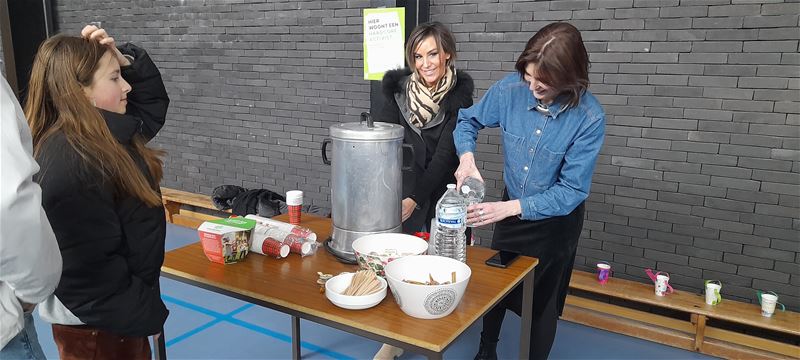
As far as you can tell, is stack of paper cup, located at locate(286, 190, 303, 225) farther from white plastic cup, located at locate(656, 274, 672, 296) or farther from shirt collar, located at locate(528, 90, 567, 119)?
white plastic cup, located at locate(656, 274, 672, 296)

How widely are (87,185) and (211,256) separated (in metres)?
0.57

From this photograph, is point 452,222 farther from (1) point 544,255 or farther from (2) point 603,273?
(2) point 603,273

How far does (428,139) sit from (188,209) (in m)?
3.60

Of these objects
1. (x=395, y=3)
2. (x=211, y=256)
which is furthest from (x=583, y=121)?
(x=395, y=3)

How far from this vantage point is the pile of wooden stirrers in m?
1.48

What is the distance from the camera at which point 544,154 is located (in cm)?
205

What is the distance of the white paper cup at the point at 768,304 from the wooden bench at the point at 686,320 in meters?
0.03

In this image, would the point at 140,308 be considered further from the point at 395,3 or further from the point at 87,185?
the point at 395,3

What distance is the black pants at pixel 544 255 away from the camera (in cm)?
215

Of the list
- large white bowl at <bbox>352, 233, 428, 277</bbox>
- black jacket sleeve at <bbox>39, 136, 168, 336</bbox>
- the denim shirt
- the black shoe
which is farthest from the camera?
the black shoe

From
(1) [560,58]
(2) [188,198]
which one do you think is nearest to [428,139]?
(1) [560,58]

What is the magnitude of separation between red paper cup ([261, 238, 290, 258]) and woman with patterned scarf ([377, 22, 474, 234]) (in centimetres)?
73

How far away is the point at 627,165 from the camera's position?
11.0 ft

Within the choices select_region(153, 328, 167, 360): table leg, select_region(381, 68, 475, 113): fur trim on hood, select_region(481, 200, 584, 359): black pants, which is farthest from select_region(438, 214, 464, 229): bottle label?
select_region(153, 328, 167, 360): table leg
